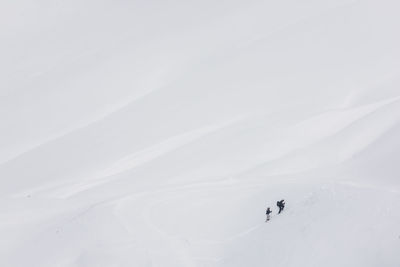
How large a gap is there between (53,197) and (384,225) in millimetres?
13648

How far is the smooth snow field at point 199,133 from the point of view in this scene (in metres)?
18.0

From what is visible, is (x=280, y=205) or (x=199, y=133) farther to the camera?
(x=199, y=133)

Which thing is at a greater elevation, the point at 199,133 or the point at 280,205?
the point at 199,133

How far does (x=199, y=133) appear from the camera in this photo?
88.3 ft

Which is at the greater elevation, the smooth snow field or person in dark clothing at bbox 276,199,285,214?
the smooth snow field

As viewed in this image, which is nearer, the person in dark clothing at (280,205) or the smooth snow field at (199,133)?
the smooth snow field at (199,133)

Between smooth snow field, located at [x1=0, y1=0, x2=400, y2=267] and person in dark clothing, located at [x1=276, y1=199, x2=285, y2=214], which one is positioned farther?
person in dark clothing, located at [x1=276, y1=199, x2=285, y2=214]

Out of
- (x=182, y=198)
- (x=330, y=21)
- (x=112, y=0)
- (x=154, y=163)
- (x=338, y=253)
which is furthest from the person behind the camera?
(x=112, y=0)

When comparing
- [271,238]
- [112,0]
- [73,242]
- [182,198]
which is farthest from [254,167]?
[112,0]

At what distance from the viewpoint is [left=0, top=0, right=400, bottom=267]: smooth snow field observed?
59.1ft

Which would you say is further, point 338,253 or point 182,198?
point 182,198

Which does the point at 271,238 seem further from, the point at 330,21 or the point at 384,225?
the point at 330,21

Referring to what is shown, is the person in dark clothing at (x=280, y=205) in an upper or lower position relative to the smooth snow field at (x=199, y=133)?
lower

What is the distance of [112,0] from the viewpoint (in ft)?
129
